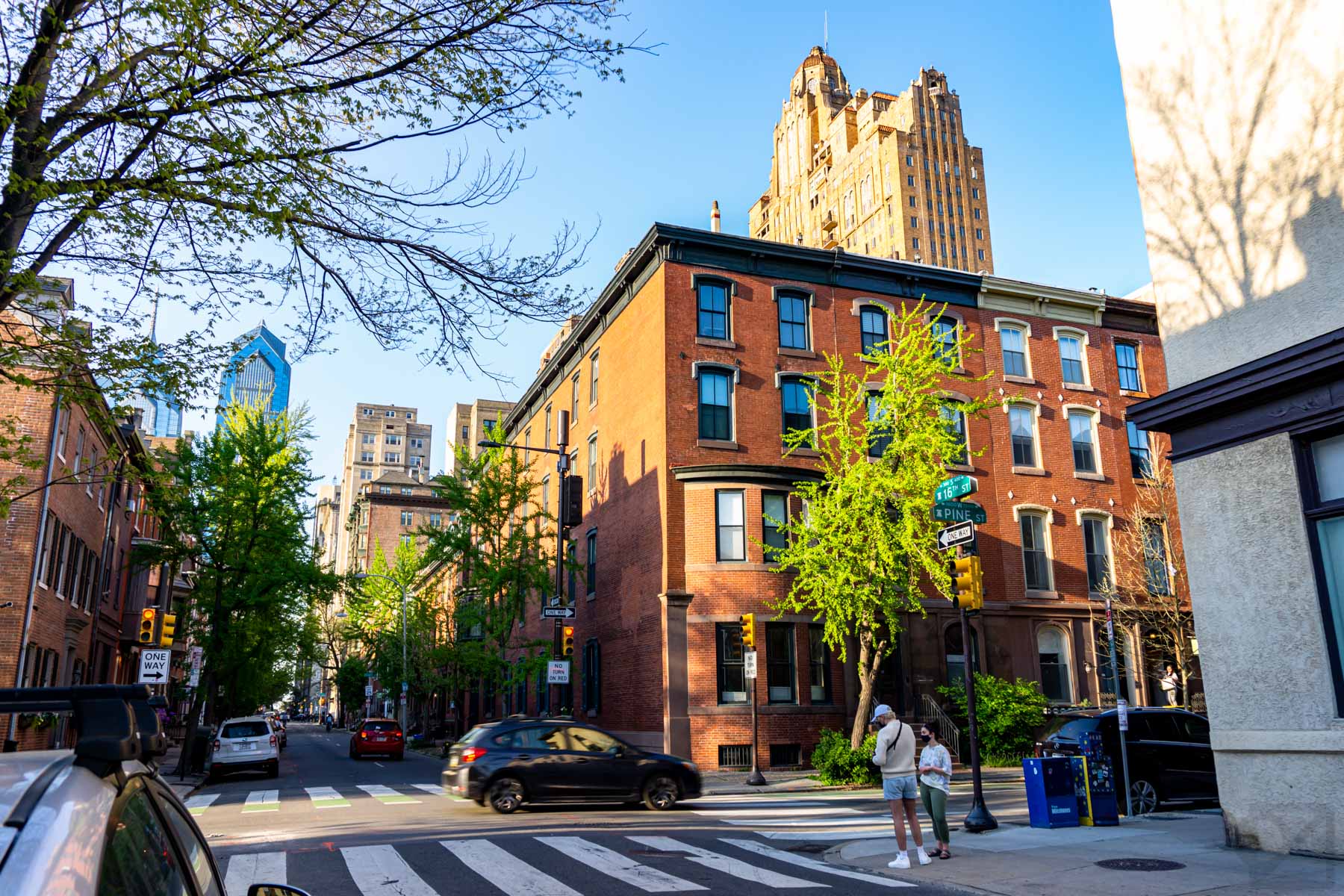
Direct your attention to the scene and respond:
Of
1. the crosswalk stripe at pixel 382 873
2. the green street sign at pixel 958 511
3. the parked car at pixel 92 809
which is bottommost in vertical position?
the crosswalk stripe at pixel 382 873

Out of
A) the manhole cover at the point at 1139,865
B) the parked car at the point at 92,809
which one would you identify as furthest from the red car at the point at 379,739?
the parked car at the point at 92,809

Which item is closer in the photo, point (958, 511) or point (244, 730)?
point (958, 511)

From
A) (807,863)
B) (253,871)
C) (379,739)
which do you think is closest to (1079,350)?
(807,863)

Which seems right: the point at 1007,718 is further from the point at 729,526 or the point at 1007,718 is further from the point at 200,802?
the point at 200,802

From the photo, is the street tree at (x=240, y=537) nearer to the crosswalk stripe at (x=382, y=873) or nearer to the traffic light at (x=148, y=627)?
the traffic light at (x=148, y=627)

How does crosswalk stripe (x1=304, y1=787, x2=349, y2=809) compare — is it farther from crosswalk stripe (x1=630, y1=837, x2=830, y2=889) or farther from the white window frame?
the white window frame

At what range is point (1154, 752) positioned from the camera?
16.9 meters

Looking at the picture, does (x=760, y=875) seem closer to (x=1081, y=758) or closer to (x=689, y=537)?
(x=1081, y=758)

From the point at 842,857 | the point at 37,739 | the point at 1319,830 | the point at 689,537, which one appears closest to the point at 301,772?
the point at 37,739

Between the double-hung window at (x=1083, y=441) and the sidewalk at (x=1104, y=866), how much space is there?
21642 millimetres

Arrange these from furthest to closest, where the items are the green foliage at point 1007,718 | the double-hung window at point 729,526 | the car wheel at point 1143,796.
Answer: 1. the double-hung window at point 729,526
2. the green foliage at point 1007,718
3. the car wheel at point 1143,796

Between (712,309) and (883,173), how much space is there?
89.0 m

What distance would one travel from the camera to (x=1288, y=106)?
11922 mm

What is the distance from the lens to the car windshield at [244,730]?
1081 inches
